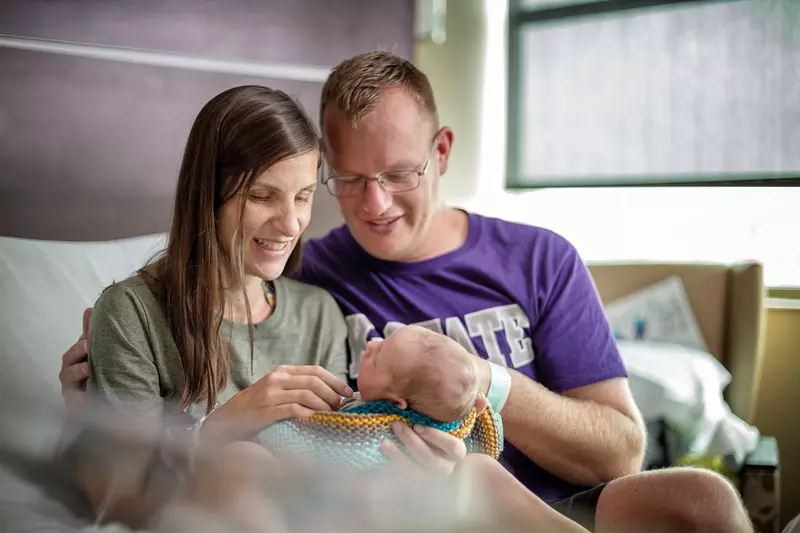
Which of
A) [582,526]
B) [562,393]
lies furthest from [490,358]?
[582,526]

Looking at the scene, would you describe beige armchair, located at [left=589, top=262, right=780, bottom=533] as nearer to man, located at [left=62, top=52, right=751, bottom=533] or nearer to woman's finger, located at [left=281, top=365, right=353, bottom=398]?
man, located at [left=62, top=52, right=751, bottom=533]

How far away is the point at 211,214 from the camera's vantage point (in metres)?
0.50

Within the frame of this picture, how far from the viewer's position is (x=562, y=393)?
0.79 meters

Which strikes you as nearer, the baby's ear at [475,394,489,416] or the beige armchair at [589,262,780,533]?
the baby's ear at [475,394,489,416]

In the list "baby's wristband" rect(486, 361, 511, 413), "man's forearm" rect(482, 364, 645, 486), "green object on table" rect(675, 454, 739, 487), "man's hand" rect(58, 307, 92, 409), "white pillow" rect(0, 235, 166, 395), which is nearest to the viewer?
"man's hand" rect(58, 307, 92, 409)

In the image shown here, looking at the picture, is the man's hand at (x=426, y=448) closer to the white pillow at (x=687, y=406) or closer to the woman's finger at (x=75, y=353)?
the woman's finger at (x=75, y=353)

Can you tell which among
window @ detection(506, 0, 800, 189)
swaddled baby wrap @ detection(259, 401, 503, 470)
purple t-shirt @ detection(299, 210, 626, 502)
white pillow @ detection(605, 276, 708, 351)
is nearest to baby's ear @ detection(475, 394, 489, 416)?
swaddled baby wrap @ detection(259, 401, 503, 470)

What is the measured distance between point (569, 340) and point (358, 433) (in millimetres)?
389

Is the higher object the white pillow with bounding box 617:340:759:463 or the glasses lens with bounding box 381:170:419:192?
the glasses lens with bounding box 381:170:419:192

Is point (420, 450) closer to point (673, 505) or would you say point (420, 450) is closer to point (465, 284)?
point (673, 505)

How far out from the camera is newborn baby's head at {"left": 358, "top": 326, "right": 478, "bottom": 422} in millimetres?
486

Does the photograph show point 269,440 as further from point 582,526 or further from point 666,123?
point 666,123

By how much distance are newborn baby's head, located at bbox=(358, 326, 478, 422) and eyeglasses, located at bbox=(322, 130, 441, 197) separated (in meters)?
0.23

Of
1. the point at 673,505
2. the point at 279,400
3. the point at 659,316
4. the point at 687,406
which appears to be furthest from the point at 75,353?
the point at 659,316
